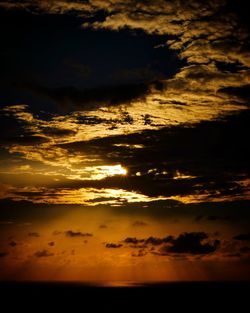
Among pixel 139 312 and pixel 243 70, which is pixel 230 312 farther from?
pixel 243 70

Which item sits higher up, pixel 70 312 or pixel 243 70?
pixel 243 70

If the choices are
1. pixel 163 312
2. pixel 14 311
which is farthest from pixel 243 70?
pixel 14 311

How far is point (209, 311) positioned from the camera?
2215 inches

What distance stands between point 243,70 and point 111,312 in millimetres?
37740

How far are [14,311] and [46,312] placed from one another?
4522mm

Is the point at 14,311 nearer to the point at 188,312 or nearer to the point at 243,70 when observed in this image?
the point at 188,312

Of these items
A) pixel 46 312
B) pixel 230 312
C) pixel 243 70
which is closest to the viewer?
pixel 243 70

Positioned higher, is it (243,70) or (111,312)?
(243,70)

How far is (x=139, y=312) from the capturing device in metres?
53.5

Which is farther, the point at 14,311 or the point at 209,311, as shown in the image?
the point at 209,311

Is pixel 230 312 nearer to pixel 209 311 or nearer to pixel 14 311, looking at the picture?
pixel 209 311

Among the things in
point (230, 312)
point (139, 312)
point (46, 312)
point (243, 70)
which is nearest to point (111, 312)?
point (139, 312)

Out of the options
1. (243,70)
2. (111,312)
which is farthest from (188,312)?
(243,70)

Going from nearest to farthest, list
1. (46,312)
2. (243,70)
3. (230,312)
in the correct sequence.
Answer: (243,70) → (46,312) → (230,312)
